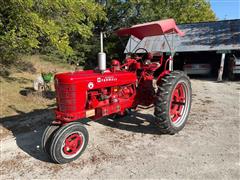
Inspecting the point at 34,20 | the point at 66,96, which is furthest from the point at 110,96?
the point at 34,20

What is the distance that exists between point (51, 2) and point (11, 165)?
3.70 meters

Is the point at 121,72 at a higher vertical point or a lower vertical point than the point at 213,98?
higher

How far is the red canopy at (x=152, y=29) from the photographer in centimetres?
466

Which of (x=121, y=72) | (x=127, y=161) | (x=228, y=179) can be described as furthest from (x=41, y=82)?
(x=228, y=179)

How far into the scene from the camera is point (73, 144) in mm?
3756

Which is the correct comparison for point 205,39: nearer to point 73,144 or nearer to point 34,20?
point 34,20

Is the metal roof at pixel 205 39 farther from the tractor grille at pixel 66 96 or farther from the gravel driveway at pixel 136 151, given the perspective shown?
the tractor grille at pixel 66 96

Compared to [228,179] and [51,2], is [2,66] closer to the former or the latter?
[51,2]

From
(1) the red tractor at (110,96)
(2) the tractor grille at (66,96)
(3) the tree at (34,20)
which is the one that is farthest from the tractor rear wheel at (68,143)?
(3) the tree at (34,20)

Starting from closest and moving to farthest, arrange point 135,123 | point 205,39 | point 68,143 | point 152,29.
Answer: point 68,143
point 152,29
point 135,123
point 205,39

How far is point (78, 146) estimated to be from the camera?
3.85 meters

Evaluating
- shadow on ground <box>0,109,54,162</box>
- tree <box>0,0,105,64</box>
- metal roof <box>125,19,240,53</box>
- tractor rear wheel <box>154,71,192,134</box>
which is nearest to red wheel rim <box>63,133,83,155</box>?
shadow on ground <box>0,109,54,162</box>

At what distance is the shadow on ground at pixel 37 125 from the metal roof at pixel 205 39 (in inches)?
295

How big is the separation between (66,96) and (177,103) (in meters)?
2.23
